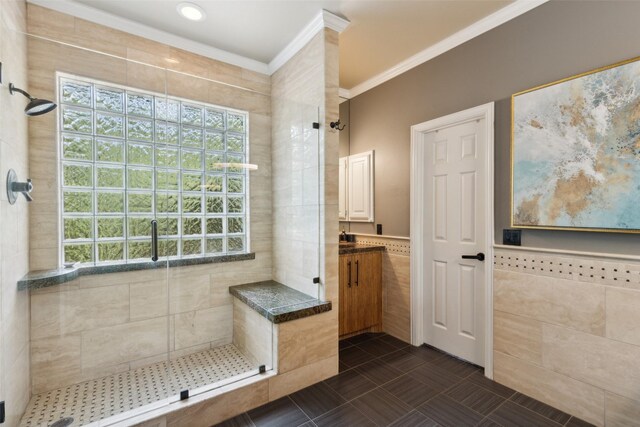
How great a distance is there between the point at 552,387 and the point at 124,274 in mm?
2990

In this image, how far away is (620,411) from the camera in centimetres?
153

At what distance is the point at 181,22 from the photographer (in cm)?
212

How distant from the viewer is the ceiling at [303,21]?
1.95 metres

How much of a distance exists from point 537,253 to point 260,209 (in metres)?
2.12

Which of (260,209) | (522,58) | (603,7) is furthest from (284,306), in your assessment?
(603,7)

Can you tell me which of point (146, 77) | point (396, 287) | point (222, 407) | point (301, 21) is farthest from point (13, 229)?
point (396, 287)

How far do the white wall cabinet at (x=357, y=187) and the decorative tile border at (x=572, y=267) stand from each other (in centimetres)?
136

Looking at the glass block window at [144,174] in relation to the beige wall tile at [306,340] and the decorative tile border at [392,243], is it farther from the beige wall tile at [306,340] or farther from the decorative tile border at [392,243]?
the decorative tile border at [392,243]

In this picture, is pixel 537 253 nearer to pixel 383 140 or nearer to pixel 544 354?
pixel 544 354

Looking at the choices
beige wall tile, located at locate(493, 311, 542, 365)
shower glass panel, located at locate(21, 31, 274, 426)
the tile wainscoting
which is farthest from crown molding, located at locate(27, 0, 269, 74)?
beige wall tile, located at locate(493, 311, 542, 365)

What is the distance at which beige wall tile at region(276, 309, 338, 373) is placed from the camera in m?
1.91

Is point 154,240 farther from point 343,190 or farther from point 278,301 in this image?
point 343,190

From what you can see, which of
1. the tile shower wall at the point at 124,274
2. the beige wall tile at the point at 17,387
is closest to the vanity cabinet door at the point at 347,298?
the tile shower wall at the point at 124,274

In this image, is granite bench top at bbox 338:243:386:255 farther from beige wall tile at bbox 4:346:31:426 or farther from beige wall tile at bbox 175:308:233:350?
beige wall tile at bbox 4:346:31:426
